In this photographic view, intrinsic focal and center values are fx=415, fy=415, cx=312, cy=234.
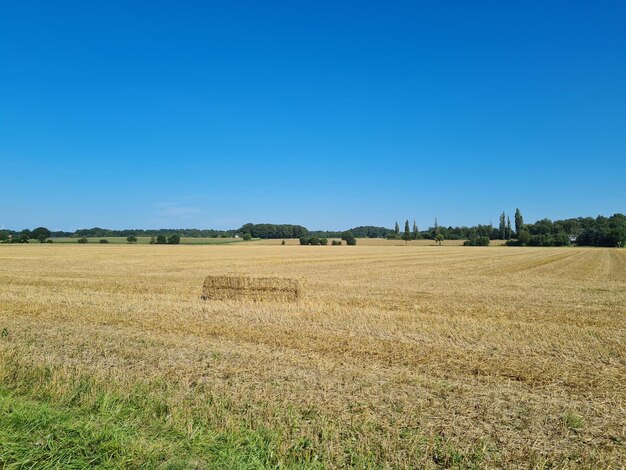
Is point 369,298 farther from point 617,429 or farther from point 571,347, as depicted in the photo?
point 617,429

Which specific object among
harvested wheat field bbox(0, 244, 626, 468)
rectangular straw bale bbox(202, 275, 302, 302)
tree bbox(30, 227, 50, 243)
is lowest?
harvested wheat field bbox(0, 244, 626, 468)

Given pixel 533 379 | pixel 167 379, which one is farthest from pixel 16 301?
pixel 533 379

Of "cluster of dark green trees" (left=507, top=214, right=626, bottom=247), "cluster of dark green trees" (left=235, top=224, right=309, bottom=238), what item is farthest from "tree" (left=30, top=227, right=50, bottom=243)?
"cluster of dark green trees" (left=507, top=214, right=626, bottom=247)

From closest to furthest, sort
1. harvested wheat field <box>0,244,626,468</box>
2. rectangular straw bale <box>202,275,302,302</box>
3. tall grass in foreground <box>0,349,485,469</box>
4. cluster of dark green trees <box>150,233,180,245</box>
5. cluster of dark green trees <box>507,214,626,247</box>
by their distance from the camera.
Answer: tall grass in foreground <box>0,349,485,469</box> → harvested wheat field <box>0,244,626,468</box> → rectangular straw bale <box>202,275,302,302</box> → cluster of dark green trees <box>150,233,180,245</box> → cluster of dark green trees <box>507,214,626,247</box>

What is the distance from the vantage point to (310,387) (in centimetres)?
613

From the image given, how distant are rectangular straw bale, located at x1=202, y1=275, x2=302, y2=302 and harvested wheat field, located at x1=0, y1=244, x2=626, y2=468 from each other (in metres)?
2.04

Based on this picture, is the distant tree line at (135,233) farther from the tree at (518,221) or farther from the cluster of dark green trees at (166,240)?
the tree at (518,221)

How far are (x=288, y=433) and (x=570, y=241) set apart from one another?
5472 inches

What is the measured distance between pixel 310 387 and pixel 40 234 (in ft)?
393

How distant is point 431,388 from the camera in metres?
6.16

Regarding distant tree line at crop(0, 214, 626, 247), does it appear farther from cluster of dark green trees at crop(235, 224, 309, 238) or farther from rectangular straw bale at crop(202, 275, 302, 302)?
rectangular straw bale at crop(202, 275, 302, 302)

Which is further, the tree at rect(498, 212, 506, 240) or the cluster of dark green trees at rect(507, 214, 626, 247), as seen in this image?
the tree at rect(498, 212, 506, 240)

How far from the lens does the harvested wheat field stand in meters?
4.20

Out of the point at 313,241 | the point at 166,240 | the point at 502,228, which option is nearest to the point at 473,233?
the point at 502,228
